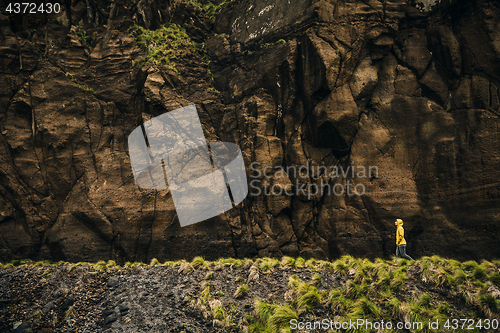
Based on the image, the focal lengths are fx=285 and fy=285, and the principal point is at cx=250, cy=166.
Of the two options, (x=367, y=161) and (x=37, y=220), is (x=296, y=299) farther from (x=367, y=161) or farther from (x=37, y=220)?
(x=37, y=220)

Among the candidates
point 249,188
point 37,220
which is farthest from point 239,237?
point 37,220

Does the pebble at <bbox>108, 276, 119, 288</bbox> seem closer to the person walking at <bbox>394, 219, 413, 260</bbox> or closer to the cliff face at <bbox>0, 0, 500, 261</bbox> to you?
the cliff face at <bbox>0, 0, 500, 261</bbox>

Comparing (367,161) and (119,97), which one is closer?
(367,161)

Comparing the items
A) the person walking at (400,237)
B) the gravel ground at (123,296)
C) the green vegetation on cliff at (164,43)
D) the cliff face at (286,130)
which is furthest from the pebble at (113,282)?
the green vegetation on cliff at (164,43)

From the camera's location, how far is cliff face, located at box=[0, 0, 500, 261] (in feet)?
41.2

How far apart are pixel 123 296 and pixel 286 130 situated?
984 cm

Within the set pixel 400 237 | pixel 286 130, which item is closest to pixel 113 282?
pixel 286 130

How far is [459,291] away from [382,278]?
5.88ft

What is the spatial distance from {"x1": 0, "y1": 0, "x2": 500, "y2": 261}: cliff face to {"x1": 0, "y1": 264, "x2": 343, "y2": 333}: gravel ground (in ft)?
12.2

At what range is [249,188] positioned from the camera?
13.7 m

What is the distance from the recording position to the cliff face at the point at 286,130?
1255 centimetres

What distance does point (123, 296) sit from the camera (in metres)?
8.15

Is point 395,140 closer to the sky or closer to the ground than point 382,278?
closer to the sky

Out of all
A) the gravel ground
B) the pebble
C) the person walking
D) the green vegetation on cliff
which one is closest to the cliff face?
the green vegetation on cliff
